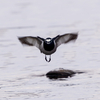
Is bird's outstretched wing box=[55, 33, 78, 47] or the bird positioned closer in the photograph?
the bird

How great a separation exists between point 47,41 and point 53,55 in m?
4.52

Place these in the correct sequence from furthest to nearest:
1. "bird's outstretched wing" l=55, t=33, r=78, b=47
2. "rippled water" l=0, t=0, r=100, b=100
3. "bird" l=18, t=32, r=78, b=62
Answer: "bird's outstretched wing" l=55, t=33, r=78, b=47, "bird" l=18, t=32, r=78, b=62, "rippled water" l=0, t=0, r=100, b=100

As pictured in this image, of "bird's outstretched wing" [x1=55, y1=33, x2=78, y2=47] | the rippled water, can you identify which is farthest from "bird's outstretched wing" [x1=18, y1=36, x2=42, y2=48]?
the rippled water

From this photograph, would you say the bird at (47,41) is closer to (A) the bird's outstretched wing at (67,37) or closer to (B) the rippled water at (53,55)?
(A) the bird's outstretched wing at (67,37)

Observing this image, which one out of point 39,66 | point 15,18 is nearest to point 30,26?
point 15,18

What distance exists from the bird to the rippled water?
103 centimetres

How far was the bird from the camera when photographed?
62.6ft

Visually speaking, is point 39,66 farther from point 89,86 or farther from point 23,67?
point 89,86

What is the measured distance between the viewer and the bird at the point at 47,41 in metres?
19.1

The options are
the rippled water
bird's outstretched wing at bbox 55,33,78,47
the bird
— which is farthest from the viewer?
bird's outstretched wing at bbox 55,33,78,47

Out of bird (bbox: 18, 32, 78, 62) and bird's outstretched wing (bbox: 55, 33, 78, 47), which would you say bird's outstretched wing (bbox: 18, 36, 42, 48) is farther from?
bird's outstretched wing (bbox: 55, 33, 78, 47)

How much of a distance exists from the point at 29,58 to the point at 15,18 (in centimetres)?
962

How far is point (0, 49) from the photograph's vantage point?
79.7ft

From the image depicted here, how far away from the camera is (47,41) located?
19078 millimetres
